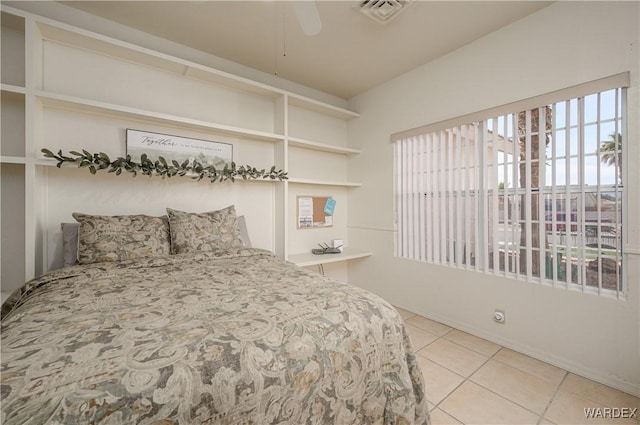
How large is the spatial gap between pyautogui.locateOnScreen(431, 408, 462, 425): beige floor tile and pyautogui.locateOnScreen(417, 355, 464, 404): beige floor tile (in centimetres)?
9

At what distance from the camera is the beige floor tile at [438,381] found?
1672 millimetres

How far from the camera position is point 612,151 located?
177 centimetres

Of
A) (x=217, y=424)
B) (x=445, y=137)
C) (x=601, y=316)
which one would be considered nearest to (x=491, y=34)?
(x=445, y=137)

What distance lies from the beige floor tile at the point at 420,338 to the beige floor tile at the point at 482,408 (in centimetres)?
54

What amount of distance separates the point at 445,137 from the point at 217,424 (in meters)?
2.79

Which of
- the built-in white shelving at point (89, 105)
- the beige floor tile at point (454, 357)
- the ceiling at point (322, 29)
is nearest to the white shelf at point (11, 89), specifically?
the built-in white shelving at point (89, 105)

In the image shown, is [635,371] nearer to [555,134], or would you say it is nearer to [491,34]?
[555,134]

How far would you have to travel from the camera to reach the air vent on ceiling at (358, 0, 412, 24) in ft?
6.33

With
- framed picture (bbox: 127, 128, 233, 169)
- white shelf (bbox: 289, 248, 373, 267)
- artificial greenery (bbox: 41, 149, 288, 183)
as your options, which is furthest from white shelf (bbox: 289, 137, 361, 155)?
white shelf (bbox: 289, 248, 373, 267)

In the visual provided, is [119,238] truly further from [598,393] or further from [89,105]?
[598,393]

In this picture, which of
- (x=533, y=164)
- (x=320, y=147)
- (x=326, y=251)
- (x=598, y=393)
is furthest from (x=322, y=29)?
(x=598, y=393)

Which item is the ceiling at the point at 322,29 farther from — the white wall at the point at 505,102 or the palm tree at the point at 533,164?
the palm tree at the point at 533,164

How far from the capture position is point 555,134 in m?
2.01

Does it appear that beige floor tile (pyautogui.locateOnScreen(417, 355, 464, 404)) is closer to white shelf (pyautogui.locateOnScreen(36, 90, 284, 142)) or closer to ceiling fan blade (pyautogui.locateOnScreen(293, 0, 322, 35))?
ceiling fan blade (pyautogui.locateOnScreen(293, 0, 322, 35))
